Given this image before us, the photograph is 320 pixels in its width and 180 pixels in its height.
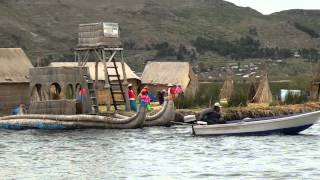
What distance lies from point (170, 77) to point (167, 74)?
0.49m

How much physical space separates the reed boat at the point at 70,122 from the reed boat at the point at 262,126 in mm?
5477

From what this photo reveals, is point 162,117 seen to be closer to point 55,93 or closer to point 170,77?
point 55,93

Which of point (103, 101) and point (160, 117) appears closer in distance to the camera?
point (160, 117)

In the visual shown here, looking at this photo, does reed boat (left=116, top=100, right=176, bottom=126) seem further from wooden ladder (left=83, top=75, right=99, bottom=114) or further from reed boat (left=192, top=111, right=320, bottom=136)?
reed boat (left=192, top=111, right=320, bottom=136)

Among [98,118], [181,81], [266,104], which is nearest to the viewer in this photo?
[98,118]

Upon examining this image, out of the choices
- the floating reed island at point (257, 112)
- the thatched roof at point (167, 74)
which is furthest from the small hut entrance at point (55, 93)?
the thatched roof at point (167, 74)

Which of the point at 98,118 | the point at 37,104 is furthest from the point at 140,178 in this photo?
the point at 37,104

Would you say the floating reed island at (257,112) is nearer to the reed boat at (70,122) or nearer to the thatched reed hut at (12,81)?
the reed boat at (70,122)

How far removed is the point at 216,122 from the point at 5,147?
980 centimetres

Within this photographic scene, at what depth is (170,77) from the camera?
66188 millimetres

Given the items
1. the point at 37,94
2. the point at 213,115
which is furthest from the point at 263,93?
the point at 213,115

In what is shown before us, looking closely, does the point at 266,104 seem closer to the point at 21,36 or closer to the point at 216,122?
the point at 216,122

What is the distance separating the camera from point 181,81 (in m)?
65.3

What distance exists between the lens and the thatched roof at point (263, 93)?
60281mm
